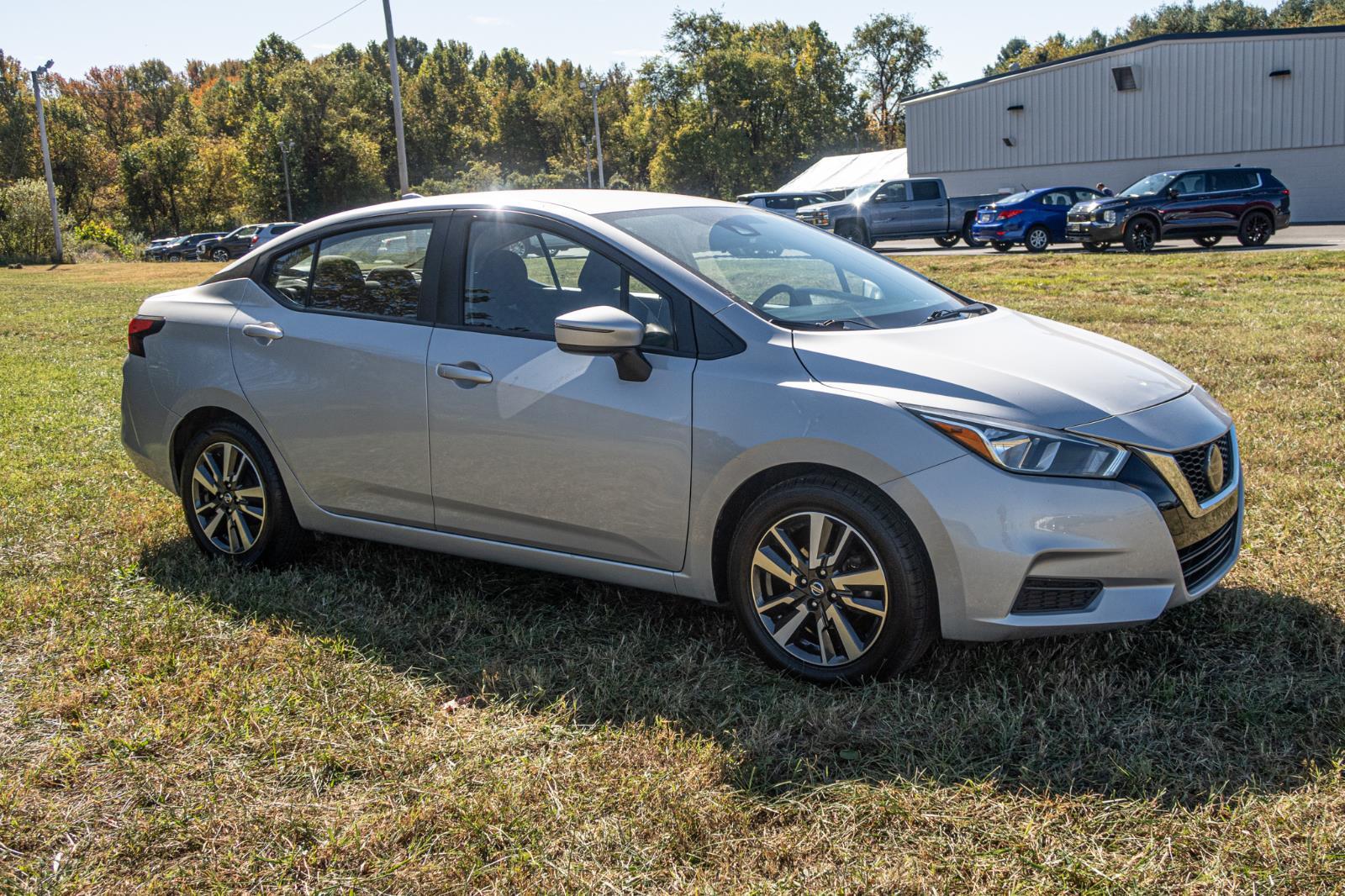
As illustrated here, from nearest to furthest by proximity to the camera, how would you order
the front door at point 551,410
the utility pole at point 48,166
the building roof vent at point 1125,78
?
1. the front door at point 551,410
2. the building roof vent at point 1125,78
3. the utility pole at point 48,166

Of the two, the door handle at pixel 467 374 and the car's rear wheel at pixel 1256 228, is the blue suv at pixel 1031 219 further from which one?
the door handle at pixel 467 374

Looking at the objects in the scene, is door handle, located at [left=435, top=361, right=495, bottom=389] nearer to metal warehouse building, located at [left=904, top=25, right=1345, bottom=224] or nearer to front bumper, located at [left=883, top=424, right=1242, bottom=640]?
front bumper, located at [left=883, top=424, right=1242, bottom=640]

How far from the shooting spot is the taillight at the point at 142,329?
5.26 meters

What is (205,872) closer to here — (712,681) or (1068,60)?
(712,681)

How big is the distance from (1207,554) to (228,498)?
12.7 feet

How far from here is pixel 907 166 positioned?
152 feet

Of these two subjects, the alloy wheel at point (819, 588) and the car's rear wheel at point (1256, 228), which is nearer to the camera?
the alloy wheel at point (819, 588)

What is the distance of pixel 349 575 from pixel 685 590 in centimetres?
174

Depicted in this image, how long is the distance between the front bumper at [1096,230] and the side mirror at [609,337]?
22287mm

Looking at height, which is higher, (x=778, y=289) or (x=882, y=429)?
(x=778, y=289)

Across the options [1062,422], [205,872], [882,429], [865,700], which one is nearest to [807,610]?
[865,700]

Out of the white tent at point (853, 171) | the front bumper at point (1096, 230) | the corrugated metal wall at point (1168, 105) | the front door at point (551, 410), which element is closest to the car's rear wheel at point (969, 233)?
the front bumper at point (1096, 230)

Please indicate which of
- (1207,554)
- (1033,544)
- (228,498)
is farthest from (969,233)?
(1033,544)

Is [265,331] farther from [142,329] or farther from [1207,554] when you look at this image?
[1207,554]
